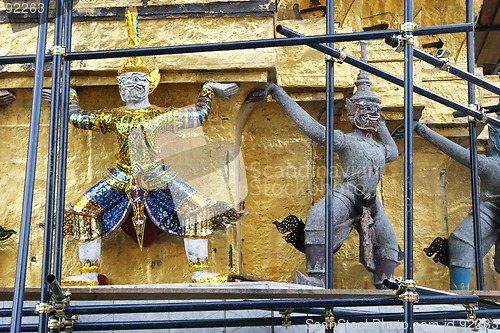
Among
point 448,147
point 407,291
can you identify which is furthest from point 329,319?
point 448,147

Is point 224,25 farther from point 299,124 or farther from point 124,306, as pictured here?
point 124,306

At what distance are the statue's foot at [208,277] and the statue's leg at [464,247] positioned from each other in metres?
1.77

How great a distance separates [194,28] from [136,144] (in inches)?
39.8

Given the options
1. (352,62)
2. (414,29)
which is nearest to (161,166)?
(352,62)

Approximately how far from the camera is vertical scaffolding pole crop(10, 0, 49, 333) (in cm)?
523

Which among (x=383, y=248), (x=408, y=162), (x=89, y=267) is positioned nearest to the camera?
(x=408, y=162)

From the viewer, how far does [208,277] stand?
7.20 m

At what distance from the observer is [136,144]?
7.41m

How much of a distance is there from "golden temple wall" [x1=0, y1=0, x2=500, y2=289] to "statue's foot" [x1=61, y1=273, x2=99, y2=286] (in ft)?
1.22

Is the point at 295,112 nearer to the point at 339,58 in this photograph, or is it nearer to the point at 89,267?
the point at 339,58

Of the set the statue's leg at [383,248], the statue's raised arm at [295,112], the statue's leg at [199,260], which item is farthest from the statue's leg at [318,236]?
the statue's leg at [199,260]

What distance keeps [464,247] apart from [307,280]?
138cm

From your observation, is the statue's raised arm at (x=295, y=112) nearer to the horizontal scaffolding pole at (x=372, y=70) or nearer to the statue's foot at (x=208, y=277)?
the horizontal scaffolding pole at (x=372, y=70)

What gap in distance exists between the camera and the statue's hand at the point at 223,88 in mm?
7625
